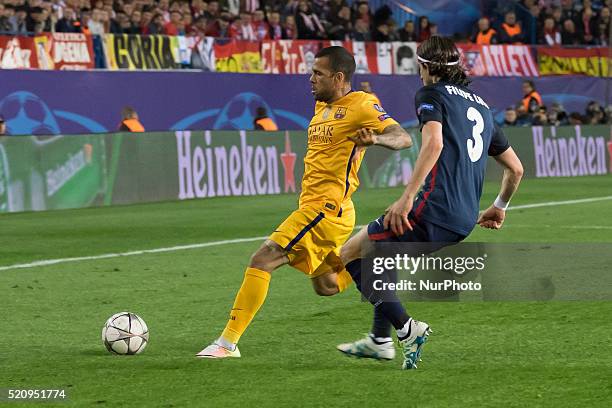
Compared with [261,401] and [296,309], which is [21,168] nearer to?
[296,309]

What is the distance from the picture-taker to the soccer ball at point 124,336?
8.26 metres

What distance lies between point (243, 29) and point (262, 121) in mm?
2626

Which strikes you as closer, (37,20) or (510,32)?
(37,20)

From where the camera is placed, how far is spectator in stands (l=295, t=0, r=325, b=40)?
2958 cm

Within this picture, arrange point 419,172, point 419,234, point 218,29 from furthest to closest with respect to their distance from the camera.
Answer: point 218,29, point 419,234, point 419,172

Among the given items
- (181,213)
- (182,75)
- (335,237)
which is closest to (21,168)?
(181,213)

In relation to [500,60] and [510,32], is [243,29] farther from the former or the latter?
[510,32]

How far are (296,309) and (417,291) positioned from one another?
0.94 m

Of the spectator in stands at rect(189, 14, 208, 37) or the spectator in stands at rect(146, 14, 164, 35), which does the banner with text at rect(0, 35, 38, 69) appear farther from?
the spectator in stands at rect(189, 14, 208, 37)

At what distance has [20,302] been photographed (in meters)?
10.7

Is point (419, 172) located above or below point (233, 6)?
below

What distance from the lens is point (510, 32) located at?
34.0 meters

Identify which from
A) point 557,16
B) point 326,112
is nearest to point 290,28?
point 557,16

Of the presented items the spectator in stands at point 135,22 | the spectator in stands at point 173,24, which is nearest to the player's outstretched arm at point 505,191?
the spectator in stands at point 135,22
